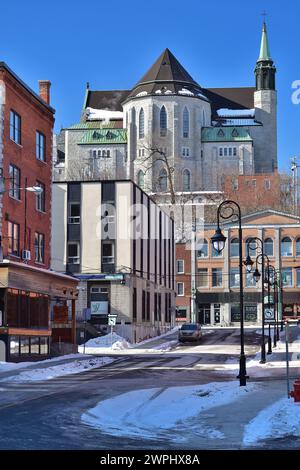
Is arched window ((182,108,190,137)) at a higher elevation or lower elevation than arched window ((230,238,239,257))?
higher

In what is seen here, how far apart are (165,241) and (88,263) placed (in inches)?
788

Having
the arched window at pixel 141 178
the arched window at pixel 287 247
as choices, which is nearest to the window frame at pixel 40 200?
the arched window at pixel 287 247

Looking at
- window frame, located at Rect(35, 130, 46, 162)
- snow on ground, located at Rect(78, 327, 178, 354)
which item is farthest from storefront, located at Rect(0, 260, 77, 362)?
snow on ground, located at Rect(78, 327, 178, 354)

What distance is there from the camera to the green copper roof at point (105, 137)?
15600 cm

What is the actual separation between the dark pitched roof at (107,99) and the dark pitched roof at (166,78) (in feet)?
34.5

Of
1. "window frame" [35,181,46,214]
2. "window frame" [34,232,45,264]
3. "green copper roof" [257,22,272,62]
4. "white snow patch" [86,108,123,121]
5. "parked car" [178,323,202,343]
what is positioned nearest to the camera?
"window frame" [34,232,45,264]

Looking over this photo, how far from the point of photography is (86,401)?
20.0 meters

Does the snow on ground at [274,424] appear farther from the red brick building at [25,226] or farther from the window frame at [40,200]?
the window frame at [40,200]

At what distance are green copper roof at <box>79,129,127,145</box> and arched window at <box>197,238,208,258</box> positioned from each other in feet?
211

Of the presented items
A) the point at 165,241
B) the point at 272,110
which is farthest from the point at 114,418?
the point at 272,110

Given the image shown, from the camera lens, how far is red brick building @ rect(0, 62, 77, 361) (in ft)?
114

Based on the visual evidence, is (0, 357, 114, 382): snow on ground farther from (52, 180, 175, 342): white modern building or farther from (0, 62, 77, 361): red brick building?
(52, 180, 175, 342): white modern building

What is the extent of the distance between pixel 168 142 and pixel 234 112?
25617 millimetres

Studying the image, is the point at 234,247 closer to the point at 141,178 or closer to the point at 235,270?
the point at 235,270
